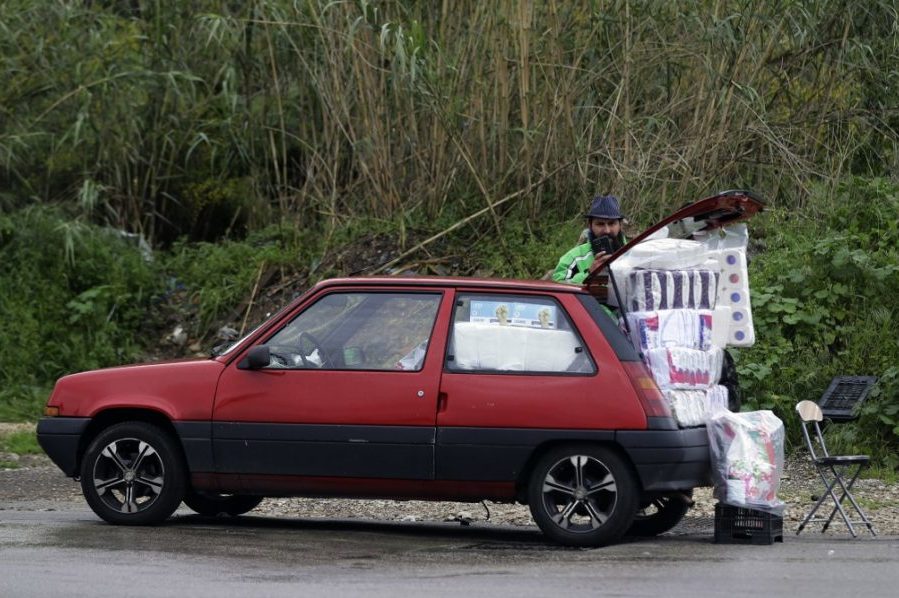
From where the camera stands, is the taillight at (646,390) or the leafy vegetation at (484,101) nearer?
the taillight at (646,390)

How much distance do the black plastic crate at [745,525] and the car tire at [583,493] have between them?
65 centimetres

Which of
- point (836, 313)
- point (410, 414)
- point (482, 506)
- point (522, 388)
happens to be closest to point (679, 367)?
point (522, 388)

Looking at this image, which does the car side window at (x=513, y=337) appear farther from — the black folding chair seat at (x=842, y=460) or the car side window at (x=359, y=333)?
the black folding chair seat at (x=842, y=460)

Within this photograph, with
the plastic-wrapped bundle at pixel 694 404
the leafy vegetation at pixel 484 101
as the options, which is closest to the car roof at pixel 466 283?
the plastic-wrapped bundle at pixel 694 404

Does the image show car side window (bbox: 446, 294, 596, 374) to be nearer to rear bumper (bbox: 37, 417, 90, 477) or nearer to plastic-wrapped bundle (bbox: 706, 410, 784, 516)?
plastic-wrapped bundle (bbox: 706, 410, 784, 516)

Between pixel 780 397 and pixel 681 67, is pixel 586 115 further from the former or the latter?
pixel 780 397

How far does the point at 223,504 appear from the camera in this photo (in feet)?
33.7

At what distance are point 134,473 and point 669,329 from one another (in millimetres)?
3278

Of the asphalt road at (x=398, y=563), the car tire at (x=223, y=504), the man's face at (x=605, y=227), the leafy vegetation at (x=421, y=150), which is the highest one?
the leafy vegetation at (x=421, y=150)

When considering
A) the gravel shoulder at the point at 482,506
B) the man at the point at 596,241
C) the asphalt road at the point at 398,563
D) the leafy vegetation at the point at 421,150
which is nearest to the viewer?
the asphalt road at the point at 398,563

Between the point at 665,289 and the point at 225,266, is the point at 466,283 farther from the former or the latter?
the point at 225,266

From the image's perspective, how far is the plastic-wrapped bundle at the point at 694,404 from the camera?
8812mm

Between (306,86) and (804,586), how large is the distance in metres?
11.2

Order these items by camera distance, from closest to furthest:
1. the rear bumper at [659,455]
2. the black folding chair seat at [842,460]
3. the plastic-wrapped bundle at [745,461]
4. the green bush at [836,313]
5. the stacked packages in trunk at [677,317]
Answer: the rear bumper at [659,455] → the plastic-wrapped bundle at [745,461] → the stacked packages in trunk at [677,317] → the black folding chair seat at [842,460] → the green bush at [836,313]
